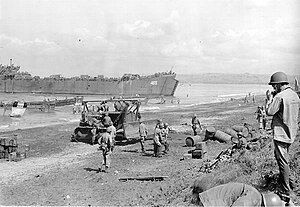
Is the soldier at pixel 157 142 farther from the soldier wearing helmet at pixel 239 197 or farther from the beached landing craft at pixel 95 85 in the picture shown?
the beached landing craft at pixel 95 85

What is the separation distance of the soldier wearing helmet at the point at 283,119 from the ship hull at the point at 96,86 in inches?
2610

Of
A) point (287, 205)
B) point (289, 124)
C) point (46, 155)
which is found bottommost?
point (46, 155)

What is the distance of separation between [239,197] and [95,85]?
7068 cm

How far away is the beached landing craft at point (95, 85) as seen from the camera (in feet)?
238

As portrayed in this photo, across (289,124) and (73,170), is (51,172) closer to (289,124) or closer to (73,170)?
(73,170)

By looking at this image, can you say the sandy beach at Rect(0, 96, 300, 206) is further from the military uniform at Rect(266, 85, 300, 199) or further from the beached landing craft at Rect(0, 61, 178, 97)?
the beached landing craft at Rect(0, 61, 178, 97)

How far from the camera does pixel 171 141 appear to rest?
53.1ft

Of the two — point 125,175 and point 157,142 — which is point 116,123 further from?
point 125,175

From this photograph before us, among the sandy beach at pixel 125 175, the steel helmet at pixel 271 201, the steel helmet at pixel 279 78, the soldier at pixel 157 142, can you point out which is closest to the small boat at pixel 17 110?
the sandy beach at pixel 125 175

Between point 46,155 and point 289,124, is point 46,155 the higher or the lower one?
the lower one

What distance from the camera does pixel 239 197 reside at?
4.57 metres

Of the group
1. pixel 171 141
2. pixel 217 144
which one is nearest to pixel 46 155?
pixel 171 141

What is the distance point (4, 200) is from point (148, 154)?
19.6ft

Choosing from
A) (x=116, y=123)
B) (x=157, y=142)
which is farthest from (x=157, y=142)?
(x=116, y=123)
